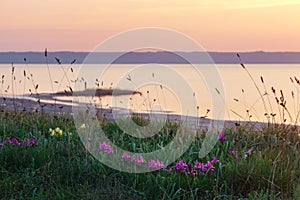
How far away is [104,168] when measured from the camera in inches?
211

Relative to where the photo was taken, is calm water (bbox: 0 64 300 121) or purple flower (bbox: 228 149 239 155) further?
calm water (bbox: 0 64 300 121)

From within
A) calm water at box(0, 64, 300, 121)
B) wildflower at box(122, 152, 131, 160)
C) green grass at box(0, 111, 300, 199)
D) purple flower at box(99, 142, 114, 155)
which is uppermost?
calm water at box(0, 64, 300, 121)

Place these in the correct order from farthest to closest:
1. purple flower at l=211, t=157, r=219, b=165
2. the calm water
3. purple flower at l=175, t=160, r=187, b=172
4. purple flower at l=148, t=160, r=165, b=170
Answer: the calm water
purple flower at l=211, t=157, r=219, b=165
purple flower at l=148, t=160, r=165, b=170
purple flower at l=175, t=160, r=187, b=172

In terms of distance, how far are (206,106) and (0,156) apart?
1070cm

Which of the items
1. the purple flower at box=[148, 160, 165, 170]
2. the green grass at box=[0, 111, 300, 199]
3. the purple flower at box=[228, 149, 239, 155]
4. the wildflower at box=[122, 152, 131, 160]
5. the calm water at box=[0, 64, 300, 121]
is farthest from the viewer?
the calm water at box=[0, 64, 300, 121]

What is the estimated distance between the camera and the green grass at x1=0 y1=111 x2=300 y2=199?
4.82 meters

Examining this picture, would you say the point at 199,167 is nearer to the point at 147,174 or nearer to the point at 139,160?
the point at 147,174

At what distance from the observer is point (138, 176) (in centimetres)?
510

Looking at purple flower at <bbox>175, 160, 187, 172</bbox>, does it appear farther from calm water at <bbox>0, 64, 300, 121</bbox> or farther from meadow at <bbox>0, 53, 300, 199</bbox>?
calm water at <bbox>0, 64, 300, 121</bbox>

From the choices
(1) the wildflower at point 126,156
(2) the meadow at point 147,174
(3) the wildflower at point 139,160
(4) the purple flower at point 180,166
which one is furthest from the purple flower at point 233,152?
(1) the wildflower at point 126,156

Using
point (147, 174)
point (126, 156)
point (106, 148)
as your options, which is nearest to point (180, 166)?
point (147, 174)

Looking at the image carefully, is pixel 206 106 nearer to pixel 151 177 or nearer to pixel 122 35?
pixel 122 35

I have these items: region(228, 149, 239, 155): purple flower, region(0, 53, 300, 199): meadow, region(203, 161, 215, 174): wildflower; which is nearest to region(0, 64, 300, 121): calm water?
region(228, 149, 239, 155): purple flower

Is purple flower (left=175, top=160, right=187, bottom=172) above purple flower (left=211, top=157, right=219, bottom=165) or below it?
below
